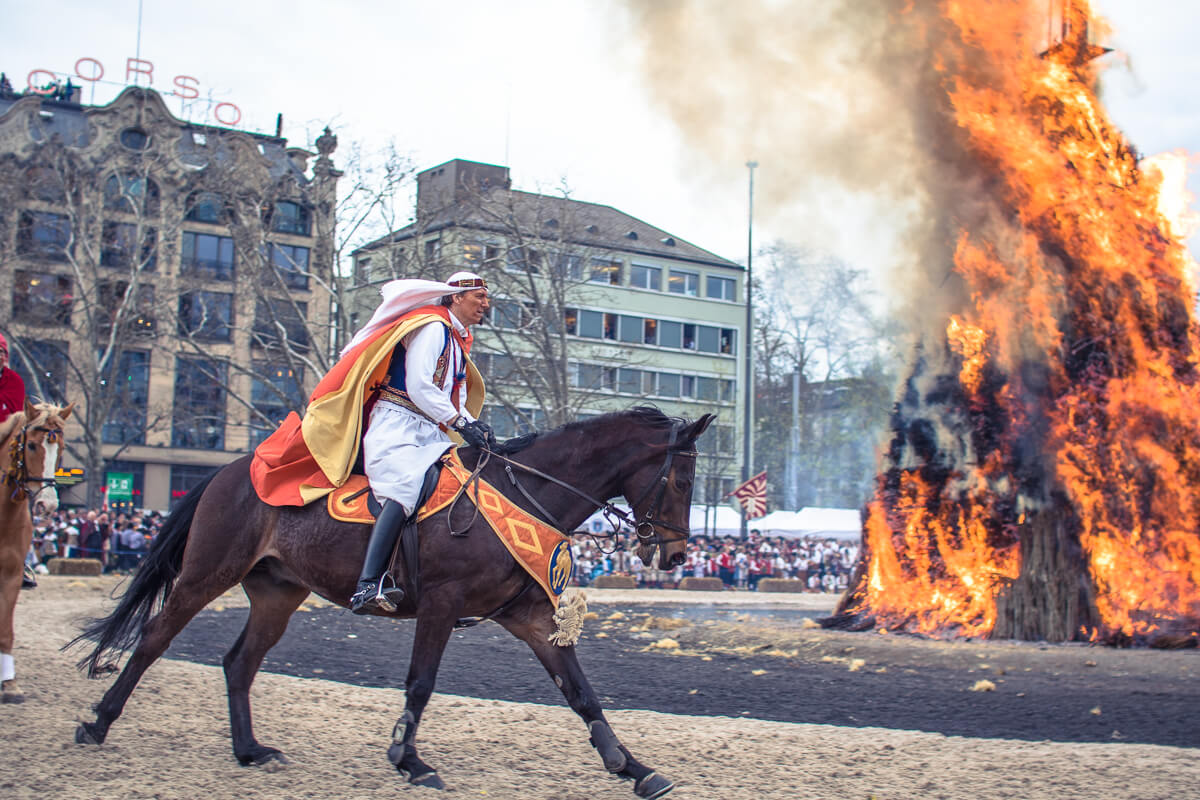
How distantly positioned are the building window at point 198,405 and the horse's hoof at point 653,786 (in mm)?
34514

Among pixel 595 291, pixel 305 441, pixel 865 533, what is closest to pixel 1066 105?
pixel 865 533

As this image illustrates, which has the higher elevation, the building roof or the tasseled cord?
the building roof

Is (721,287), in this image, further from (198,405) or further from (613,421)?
(613,421)

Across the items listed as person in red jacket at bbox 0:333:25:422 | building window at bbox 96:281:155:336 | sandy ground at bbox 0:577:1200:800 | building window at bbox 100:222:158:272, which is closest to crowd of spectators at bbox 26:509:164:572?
building window at bbox 96:281:155:336

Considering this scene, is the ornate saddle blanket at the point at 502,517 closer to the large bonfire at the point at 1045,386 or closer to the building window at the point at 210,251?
the large bonfire at the point at 1045,386

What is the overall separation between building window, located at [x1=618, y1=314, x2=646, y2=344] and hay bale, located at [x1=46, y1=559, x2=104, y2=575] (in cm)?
4159

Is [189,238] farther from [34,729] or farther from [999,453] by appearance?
[34,729]

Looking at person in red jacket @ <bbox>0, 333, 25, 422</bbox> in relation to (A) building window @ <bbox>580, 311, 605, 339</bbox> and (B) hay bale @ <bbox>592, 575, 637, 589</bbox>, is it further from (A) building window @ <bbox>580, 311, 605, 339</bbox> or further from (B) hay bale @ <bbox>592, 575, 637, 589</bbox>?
(A) building window @ <bbox>580, 311, 605, 339</bbox>

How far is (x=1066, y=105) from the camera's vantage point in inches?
668

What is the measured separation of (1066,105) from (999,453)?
5455 mm

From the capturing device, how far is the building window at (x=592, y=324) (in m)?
62.8

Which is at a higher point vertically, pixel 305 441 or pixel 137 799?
pixel 305 441

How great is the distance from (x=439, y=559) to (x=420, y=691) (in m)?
0.76

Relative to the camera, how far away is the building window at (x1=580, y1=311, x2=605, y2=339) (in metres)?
62.8
